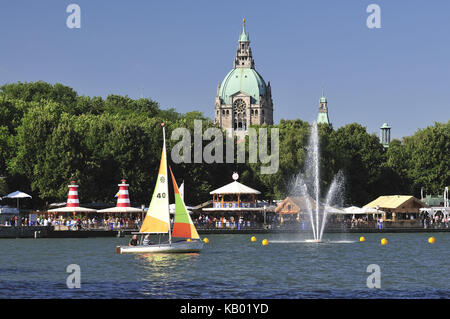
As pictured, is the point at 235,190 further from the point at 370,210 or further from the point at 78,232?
the point at 78,232

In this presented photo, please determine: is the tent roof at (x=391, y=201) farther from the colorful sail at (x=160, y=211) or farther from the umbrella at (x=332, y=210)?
the colorful sail at (x=160, y=211)

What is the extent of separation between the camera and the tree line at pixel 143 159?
9406 cm

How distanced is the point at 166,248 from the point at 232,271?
34.7 ft

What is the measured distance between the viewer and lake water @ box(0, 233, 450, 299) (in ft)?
120

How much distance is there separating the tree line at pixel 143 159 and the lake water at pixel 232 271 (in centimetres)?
2164

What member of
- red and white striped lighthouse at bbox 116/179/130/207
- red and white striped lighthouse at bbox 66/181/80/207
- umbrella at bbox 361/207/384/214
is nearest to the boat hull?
red and white striped lighthouse at bbox 116/179/130/207

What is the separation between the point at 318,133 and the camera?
111 metres

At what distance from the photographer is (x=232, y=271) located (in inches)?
1848

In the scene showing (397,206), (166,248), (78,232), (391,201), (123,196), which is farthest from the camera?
(391,201)

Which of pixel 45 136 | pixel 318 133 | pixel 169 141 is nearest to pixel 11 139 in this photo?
pixel 45 136

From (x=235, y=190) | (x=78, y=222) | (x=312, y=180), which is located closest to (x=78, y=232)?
(x=78, y=222)

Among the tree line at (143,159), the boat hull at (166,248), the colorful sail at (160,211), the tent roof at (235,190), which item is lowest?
the boat hull at (166,248)

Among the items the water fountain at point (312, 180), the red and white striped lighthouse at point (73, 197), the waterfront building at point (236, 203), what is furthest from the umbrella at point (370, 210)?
the red and white striped lighthouse at point (73, 197)

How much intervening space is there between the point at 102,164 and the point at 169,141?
11313 millimetres
